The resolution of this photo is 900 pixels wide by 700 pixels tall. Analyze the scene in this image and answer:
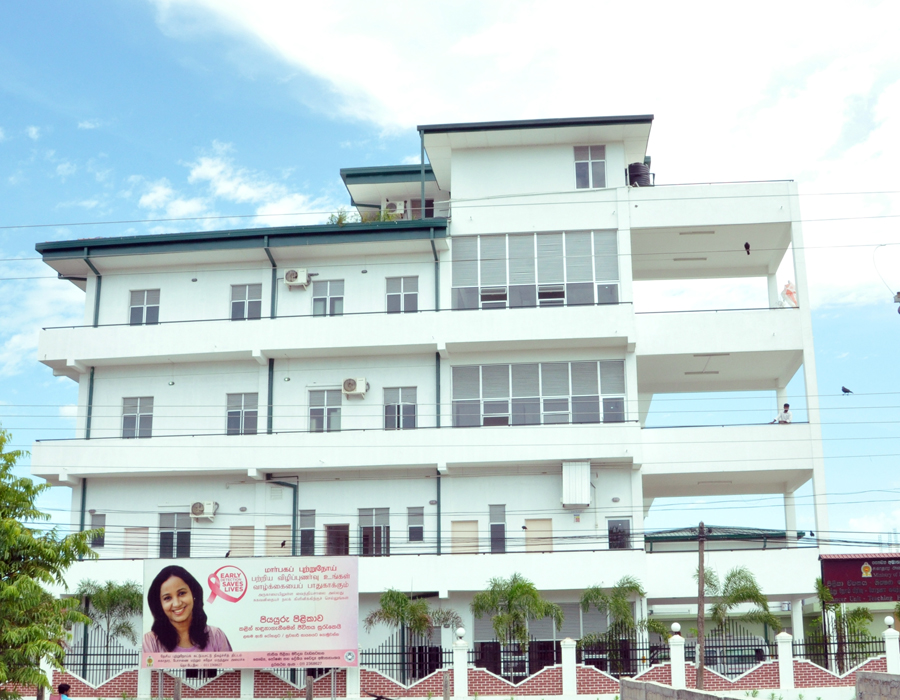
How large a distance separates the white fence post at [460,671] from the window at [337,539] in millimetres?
7752

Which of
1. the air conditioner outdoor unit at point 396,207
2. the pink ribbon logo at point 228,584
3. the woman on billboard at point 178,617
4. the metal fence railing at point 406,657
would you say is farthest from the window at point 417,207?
the woman on billboard at point 178,617

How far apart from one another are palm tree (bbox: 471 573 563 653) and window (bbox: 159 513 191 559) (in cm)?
1033

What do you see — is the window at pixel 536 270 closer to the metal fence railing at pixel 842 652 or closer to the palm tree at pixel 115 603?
the metal fence railing at pixel 842 652

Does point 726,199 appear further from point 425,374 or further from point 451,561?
point 451,561

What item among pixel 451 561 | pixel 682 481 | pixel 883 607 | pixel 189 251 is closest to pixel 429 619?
pixel 451 561

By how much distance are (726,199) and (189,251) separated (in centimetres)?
1831

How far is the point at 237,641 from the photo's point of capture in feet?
92.5

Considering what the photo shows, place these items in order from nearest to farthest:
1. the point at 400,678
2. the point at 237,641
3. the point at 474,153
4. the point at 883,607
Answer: the point at 237,641
the point at 400,678
the point at 474,153
the point at 883,607

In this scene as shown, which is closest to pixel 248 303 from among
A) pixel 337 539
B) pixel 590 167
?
pixel 337 539

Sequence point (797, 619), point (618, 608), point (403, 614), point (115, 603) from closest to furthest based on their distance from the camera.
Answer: point (403, 614) → point (618, 608) → point (115, 603) → point (797, 619)

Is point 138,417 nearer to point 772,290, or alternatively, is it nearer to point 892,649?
point 772,290

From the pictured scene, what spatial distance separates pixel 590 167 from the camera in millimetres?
37250

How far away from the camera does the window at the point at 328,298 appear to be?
37.3 meters

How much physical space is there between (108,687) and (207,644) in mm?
3566
